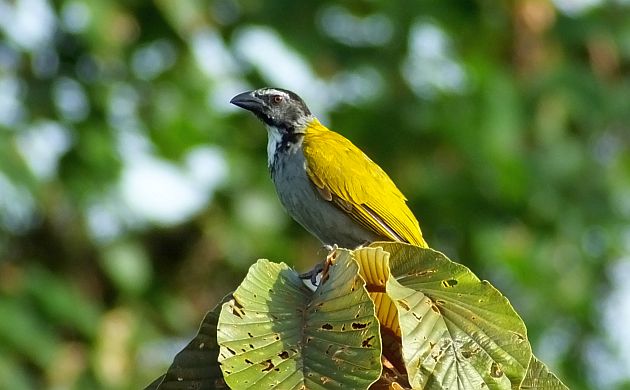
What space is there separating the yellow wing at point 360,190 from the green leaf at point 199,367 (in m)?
2.21

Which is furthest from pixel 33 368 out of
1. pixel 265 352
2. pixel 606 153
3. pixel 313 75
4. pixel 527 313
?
pixel 265 352

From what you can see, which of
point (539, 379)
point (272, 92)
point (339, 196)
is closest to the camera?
point (539, 379)

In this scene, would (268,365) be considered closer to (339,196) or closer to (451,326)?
(451,326)

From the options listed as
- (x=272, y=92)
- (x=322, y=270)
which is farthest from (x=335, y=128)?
(x=322, y=270)

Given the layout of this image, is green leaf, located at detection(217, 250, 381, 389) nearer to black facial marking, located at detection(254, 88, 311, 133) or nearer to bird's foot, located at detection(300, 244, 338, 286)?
bird's foot, located at detection(300, 244, 338, 286)

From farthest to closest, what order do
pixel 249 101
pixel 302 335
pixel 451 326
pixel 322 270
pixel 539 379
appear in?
pixel 249 101 → pixel 322 270 → pixel 539 379 → pixel 451 326 → pixel 302 335

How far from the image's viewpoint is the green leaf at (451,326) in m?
3.12

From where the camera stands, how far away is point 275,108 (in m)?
6.43

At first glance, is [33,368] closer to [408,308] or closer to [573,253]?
[573,253]

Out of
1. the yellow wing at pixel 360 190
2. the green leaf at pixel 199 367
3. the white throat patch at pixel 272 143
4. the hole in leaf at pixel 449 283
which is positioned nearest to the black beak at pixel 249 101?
the white throat patch at pixel 272 143

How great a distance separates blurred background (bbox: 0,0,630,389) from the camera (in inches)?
394

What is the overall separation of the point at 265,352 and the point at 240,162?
7969 mm

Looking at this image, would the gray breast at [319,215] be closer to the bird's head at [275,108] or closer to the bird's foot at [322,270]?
the bird's head at [275,108]

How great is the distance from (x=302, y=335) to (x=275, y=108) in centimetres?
341
